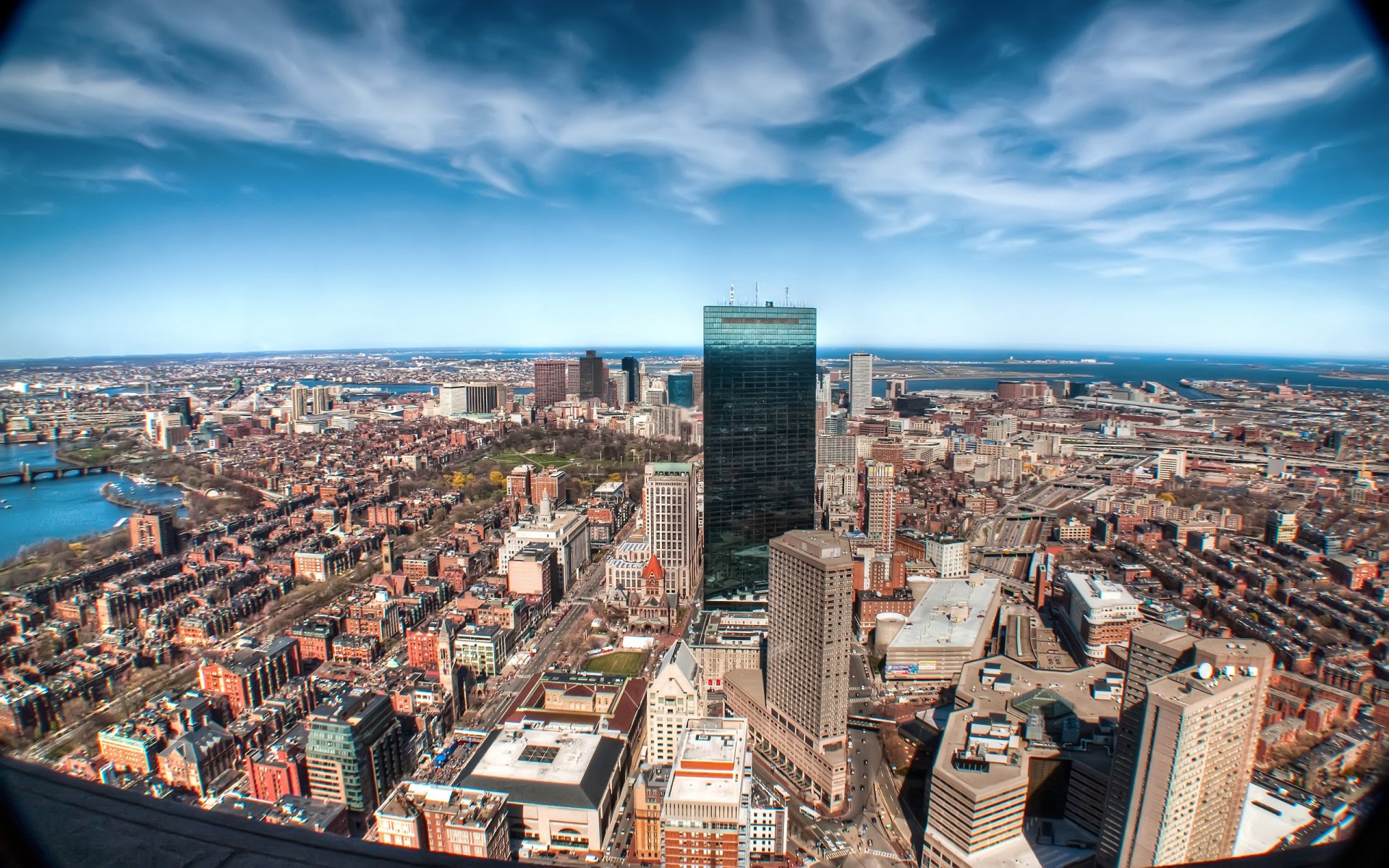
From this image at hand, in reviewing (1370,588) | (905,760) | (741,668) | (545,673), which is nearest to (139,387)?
(545,673)

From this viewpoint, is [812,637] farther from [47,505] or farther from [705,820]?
[47,505]

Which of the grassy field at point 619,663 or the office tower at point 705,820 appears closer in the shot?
the office tower at point 705,820

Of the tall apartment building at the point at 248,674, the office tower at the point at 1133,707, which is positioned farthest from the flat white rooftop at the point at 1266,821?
the tall apartment building at the point at 248,674

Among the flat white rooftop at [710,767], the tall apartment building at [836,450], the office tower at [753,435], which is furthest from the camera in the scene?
the tall apartment building at [836,450]

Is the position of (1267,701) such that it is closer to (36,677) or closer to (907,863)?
(907,863)

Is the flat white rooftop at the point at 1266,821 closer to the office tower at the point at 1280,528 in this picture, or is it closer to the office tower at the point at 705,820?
the office tower at the point at 705,820

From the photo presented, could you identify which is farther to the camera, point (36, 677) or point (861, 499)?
point (861, 499)
